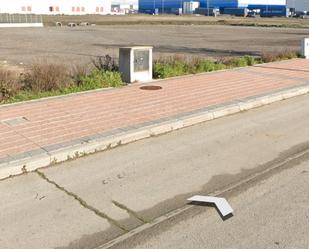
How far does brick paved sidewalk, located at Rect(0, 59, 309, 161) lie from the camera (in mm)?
6891

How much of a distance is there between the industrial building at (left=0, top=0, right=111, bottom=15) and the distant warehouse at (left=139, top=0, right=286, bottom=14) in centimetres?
2558

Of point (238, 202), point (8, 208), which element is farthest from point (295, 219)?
point (8, 208)

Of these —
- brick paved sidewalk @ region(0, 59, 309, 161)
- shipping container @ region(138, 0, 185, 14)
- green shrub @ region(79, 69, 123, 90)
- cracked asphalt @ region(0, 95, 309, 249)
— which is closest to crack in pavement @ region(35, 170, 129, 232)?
cracked asphalt @ region(0, 95, 309, 249)

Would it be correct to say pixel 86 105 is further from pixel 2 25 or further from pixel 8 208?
pixel 2 25

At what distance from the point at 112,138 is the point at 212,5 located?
141 metres

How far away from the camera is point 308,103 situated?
34.1 ft

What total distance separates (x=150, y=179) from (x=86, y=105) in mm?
3754

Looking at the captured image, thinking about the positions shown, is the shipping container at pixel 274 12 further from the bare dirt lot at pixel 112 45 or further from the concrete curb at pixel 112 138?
the concrete curb at pixel 112 138

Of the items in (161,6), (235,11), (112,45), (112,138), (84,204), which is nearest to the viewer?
(84,204)

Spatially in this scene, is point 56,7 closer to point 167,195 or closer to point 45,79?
point 45,79

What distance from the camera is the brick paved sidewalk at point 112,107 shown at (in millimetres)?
6891

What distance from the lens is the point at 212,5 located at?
140m

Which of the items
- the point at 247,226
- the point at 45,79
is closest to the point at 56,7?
the point at 45,79

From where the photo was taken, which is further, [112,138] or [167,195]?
[112,138]
